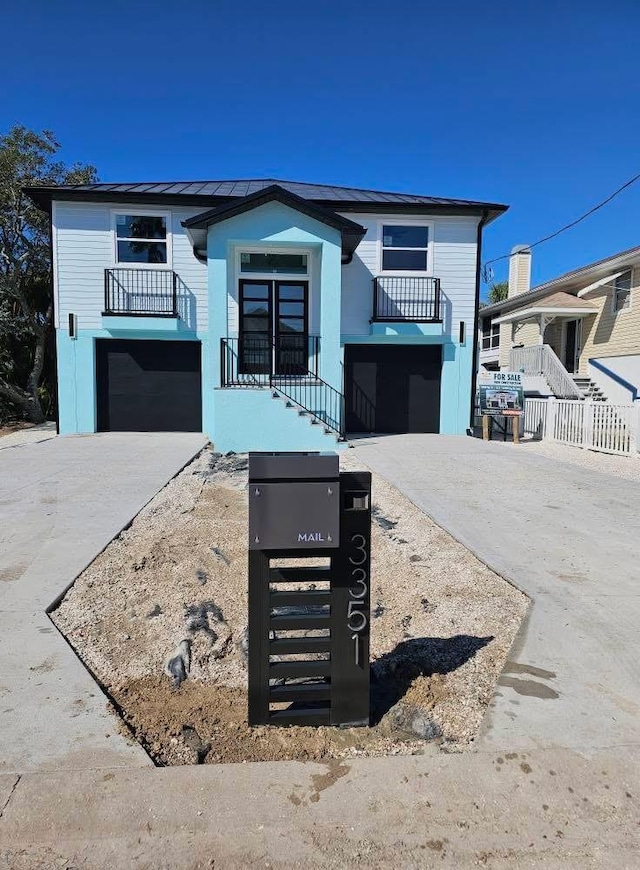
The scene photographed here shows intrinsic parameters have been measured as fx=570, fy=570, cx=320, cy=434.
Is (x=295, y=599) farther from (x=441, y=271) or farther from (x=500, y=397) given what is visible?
Answer: (x=441, y=271)

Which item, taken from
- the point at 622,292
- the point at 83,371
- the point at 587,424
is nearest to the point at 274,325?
the point at 83,371

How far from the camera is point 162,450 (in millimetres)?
11680

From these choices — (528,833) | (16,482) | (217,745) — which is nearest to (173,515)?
(16,482)

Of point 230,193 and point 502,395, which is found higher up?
point 230,193

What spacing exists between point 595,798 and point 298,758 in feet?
3.94

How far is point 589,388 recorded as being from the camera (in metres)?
19.7

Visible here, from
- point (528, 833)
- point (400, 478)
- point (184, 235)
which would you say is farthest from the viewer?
point (184, 235)

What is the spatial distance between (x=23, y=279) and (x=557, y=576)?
65.7ft

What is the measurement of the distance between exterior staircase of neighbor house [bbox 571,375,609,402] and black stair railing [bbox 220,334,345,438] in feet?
31.9

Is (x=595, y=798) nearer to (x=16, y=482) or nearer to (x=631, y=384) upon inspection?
(x=16, y=482)

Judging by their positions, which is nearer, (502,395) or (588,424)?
(588,424)

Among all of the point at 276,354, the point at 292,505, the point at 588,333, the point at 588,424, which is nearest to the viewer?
the point at 292,505

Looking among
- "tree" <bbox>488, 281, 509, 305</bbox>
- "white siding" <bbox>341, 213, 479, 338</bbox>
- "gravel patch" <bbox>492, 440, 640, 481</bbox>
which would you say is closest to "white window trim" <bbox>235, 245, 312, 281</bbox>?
"white siding" <bbox>341, 213, 479, 338</bbox>

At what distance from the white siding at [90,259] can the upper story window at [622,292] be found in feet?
44.5
